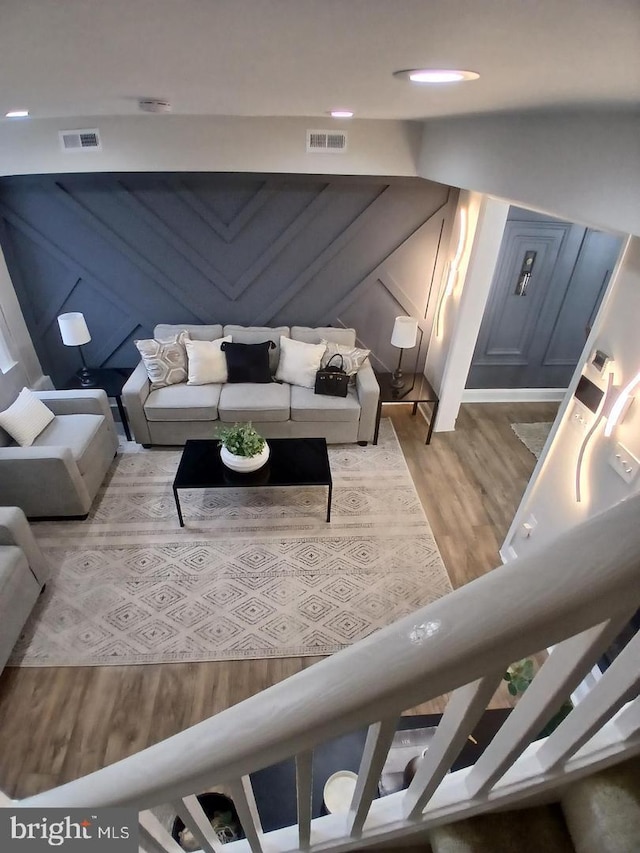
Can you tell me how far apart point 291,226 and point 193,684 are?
353 cm

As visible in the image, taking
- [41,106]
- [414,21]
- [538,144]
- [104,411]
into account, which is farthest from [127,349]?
[414,21]

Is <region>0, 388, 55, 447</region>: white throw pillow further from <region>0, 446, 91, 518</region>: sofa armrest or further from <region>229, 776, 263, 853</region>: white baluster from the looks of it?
<region>229, 776, 263, 853</region>: white baluster

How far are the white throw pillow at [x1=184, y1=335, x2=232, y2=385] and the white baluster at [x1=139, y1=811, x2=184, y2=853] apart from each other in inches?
129

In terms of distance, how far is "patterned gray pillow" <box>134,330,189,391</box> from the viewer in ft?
12.1

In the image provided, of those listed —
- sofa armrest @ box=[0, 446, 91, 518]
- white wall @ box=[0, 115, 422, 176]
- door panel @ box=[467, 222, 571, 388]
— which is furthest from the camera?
door panel @ box=[467, 222, 571, 388]

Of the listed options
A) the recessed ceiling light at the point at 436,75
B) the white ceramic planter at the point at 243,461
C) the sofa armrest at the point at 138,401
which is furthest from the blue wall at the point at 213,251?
the recessed ceiling light at the point at 436,75

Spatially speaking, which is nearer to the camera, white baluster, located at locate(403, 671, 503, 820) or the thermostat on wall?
white baluster, located at locate(403, 671, 503, 820)

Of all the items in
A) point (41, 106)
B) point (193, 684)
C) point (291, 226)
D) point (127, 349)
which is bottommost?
point (193, 684)

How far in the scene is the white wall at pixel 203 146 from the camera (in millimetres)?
3178

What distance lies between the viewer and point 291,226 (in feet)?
12.7

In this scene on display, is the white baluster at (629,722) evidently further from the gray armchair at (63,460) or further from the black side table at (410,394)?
the black side table at (410,394)

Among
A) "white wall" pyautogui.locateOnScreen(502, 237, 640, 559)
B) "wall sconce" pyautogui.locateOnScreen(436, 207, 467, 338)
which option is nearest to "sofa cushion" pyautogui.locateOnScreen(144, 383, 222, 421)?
"wall sconce" pyautogui.locateOnScreen(436, 207, 467, 338)

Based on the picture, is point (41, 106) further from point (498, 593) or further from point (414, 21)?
point (498, 593)

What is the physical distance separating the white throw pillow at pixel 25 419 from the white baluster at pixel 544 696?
130 inches
